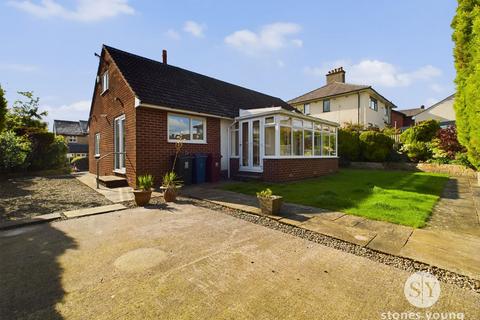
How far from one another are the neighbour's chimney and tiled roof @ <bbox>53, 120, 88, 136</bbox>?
1757 inches

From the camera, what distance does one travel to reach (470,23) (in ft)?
24.3

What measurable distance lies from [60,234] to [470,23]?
12875 millimetres

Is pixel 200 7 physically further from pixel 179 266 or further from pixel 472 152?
pixel 472 152

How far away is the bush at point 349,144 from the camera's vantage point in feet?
54.9

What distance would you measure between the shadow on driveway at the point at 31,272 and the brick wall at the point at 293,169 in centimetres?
726

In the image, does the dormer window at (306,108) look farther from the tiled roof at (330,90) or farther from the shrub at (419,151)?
the shrub at (419,151)

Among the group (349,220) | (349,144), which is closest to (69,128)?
(349,144)

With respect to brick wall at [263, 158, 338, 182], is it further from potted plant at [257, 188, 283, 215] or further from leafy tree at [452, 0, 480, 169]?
leafy tree at [452, 0, 480, 169]

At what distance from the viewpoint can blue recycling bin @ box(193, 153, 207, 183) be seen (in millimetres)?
9664

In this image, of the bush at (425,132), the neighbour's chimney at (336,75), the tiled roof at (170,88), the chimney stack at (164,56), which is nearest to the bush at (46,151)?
the tiled roof at (170,88)

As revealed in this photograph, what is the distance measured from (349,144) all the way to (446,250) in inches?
576

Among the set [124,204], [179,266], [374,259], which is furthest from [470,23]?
[124,204]

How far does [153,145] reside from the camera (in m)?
8.78

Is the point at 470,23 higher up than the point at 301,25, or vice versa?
the point at 301,25
